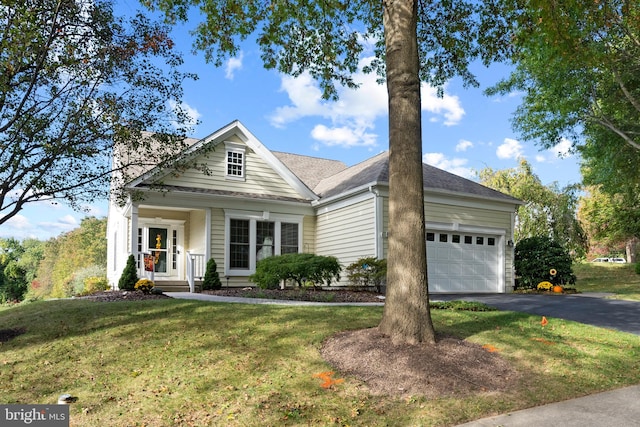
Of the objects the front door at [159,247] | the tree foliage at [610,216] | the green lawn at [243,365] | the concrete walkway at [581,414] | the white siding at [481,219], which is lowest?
the concrete walkway at [581,414]

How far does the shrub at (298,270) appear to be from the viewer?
13.1 metres

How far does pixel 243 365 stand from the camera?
19.4 feet

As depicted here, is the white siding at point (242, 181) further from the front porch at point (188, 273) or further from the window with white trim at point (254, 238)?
the front porch at point (188, 273)

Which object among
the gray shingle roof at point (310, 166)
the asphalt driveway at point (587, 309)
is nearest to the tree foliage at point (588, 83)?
the asphalt driveway at point (587, 309)

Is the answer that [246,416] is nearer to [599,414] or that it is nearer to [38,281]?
[599,414]

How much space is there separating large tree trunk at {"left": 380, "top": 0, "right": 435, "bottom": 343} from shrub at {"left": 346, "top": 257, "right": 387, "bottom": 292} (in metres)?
6.86

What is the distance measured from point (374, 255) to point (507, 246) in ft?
20.1

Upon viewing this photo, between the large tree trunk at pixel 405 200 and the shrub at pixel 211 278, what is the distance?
30.6 feet

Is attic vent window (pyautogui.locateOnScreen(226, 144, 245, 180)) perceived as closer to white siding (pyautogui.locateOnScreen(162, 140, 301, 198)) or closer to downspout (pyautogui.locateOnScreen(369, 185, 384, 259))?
white siding (pyautogui.locateOnScreen(162, 140, 301, 198))

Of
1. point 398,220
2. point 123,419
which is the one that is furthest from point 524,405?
point 123,419

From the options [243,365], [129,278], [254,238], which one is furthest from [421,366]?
[254,238]

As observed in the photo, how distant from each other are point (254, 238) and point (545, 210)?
20742 mm

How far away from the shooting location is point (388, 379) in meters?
5.41

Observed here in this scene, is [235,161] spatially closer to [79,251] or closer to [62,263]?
[79,251]
